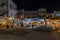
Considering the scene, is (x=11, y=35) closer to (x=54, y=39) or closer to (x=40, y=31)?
(x=40, y=31)

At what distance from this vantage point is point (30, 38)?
10.4ft

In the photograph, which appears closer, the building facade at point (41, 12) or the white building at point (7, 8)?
the building facade at point (41, 12)

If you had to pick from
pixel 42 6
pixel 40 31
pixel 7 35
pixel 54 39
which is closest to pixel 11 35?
pixel 7 35

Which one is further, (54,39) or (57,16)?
(57,16)

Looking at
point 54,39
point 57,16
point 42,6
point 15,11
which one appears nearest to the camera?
point 54,39

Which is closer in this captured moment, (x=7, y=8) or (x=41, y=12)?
(x=41, y=12)

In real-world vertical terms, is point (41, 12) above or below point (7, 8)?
below

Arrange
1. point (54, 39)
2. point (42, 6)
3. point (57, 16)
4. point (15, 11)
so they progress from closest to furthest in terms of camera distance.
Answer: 1. point (54, 39)
2. point (57, 16)
3. point (42, 6)
4. point (15, 11)

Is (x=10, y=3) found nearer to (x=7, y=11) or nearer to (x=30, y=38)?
(x=7, y=11)

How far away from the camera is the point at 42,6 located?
9.21m

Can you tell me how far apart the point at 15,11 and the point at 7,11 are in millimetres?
479

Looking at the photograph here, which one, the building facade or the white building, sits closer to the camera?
the building facade

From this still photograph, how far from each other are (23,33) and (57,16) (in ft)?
14.8

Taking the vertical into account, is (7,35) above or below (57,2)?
below
